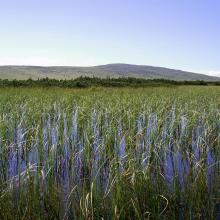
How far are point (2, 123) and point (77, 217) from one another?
2.79 meters

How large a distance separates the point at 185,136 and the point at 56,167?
271cm

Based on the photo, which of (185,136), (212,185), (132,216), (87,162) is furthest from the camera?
(185,136)

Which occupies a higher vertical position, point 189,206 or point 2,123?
point 2,123

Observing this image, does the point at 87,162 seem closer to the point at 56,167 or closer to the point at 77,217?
the point at 56,167

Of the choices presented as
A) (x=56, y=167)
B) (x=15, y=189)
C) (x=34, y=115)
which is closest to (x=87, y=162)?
(x=56, y=167)

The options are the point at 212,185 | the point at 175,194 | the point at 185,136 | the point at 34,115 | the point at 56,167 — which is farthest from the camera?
the point at 34,115

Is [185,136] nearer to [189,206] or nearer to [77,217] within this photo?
[189,206]

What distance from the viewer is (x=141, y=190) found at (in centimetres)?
409

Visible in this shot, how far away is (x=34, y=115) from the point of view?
877 cm

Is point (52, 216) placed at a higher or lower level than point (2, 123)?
lower

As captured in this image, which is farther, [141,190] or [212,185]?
[212,185]

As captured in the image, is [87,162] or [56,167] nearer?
[87,162]

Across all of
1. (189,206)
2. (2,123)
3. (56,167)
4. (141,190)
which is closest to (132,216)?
(141,190)

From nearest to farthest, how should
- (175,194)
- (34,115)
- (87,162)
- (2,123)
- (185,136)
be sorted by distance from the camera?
(175,194) < (87,162) < (2,123) < (185,136) < (34,115)
